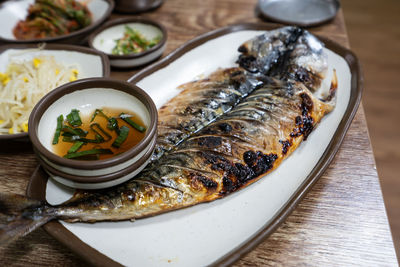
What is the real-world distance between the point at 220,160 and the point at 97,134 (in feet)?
1.85

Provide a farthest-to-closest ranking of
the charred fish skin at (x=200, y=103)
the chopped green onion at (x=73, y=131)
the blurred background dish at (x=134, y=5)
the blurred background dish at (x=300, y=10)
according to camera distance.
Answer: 1. the blurred background dish at (x=134, y=5)
2. the blurred background dish at (x=300, y=10)
3. the charred fish skin at (x=200, y=103)
4. the chopped green onion at (x=73, y=131)

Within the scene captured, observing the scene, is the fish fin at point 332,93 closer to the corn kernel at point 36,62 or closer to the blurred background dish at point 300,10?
the blurred background dish at point 300,10

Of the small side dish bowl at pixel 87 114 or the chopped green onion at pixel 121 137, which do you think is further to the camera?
the chopped green onion at pixel 121 137

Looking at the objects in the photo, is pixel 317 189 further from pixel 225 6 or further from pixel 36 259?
pixel 225 6

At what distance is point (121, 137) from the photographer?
4.69 ft

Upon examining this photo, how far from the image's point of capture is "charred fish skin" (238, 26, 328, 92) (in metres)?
2.00

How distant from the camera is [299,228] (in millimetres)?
1456

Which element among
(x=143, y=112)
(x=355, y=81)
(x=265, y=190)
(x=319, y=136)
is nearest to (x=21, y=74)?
(x=143, y=112)

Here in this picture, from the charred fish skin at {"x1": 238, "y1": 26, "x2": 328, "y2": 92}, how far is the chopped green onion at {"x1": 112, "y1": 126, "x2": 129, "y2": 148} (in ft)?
3.31

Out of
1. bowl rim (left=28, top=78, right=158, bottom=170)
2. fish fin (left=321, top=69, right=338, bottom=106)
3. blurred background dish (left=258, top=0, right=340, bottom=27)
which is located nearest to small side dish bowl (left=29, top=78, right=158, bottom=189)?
bowl rim (left=28, top=78, right=158, bottom=170)

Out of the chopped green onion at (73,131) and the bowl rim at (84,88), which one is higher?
the bowl rim at (84,88)

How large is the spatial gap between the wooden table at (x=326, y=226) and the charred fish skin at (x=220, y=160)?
23 centimetres

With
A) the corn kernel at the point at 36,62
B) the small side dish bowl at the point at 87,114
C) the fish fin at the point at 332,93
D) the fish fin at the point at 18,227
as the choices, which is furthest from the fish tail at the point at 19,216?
the fish fin at the point at 332,93

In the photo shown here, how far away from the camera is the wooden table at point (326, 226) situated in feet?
4.49
